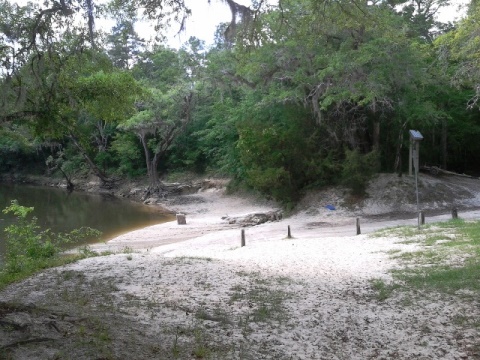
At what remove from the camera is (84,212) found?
32.1 meters

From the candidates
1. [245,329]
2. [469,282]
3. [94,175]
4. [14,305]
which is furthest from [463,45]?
[94,175]

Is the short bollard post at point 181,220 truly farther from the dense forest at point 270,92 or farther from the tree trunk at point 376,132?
the tree trunk at point 376,132

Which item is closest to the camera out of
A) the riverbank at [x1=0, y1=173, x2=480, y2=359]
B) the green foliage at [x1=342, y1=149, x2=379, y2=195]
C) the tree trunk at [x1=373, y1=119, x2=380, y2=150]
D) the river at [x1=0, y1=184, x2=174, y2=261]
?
the riverbank at [x1=0, y1=173, x2=480, y2=359]

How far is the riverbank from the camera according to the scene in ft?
15.5

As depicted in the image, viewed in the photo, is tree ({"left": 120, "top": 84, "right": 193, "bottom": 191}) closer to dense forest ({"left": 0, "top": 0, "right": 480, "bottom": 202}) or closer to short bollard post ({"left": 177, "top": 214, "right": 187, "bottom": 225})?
dense forest ({"left": 0, "top": 0, "right": 480, "bottom": 202})

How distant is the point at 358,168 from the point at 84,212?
1928 centimetres

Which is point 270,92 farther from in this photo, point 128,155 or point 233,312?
point 128,155

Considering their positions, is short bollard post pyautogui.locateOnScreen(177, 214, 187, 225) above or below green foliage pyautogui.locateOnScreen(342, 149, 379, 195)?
below

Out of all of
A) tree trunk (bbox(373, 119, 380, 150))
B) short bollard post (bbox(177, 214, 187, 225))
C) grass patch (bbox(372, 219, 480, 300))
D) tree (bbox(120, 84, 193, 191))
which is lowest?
short bollard post (bbox(177, 214, 187, 225))

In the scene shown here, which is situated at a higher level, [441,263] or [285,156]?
[285,156]

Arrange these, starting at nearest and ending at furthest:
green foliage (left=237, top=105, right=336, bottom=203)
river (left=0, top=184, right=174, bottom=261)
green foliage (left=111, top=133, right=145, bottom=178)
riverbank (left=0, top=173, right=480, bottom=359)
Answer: riverbank (left=0, top=173, right=480, bottom=359) < green foliage (left=237, top=105, right=336, bottom=203) < river (left=0, top=184, right=174, bottom=261) < green foliage (left=111, top=133, right=145, bottom=178)

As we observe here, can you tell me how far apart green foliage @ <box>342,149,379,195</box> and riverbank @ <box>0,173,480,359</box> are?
12.3 metres

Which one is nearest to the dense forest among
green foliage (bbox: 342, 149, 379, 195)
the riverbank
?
green foliage (bbox: 342, 149, 379, 195)

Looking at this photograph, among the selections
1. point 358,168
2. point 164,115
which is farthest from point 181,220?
point 164,115
